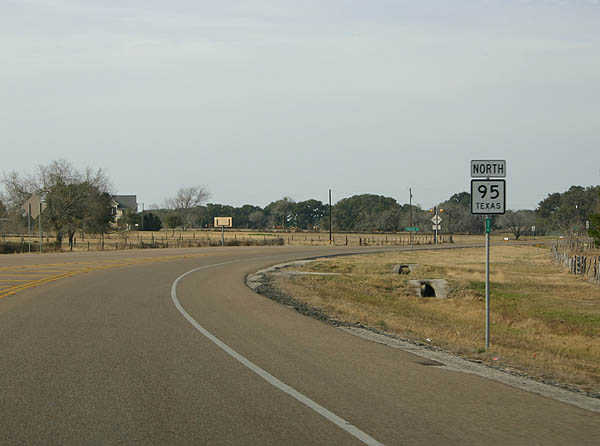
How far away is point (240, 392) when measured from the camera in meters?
7.53

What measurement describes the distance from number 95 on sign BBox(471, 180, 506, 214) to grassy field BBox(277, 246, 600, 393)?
2.60m

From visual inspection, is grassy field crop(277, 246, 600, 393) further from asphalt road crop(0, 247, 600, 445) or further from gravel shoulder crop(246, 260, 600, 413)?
asphalt road crop(0, 247, 600, 445)

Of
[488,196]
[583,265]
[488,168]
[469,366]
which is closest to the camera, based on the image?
[469,366]

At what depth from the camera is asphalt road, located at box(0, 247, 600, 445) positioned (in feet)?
19.6

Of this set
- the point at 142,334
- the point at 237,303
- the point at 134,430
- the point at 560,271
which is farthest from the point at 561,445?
the point at 560,271

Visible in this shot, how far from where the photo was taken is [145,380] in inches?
319

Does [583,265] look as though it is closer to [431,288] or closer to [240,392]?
[431,288]

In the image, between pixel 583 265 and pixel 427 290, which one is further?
pixel 583 265

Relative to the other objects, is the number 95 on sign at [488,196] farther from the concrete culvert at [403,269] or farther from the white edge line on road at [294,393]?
the concrete culvert at [403,269]

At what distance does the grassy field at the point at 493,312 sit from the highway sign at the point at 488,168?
3.31 metres

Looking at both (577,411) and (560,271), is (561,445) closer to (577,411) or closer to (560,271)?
(577,411)

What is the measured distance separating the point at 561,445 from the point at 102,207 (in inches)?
2766

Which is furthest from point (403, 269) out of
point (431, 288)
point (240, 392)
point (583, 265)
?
point (240, 392)

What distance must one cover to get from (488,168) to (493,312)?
43.1 feet
